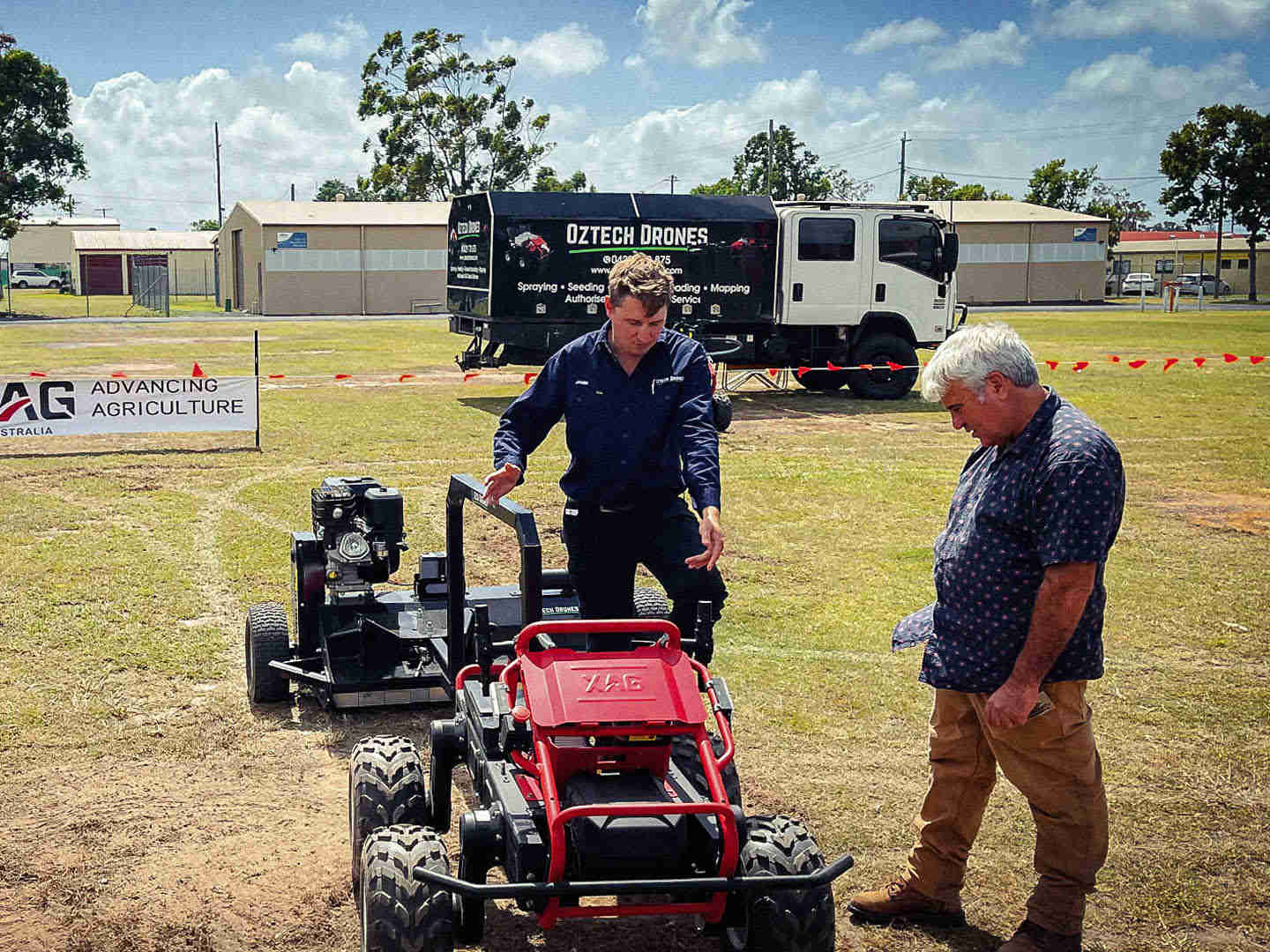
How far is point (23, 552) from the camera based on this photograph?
336 inches

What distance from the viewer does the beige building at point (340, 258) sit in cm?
4888

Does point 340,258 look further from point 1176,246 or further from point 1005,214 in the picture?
point 1176,246

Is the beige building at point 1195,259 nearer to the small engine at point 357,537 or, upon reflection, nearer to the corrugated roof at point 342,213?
the corrugated roof at point 342,213

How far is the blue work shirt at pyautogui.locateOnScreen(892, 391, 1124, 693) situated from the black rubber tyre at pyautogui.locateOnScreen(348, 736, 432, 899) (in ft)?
5.14

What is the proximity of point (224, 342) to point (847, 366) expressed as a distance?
17.7 m

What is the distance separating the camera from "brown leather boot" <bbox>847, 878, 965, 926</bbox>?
3885mm

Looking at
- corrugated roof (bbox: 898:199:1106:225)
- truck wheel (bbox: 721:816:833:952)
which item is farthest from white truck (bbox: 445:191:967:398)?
corrugated roof (bbox: 898:199:1106:225)

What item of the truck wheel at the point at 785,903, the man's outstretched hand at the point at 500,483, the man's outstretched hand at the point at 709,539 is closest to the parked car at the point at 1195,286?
the man's outstretched hand at the point at 709,539

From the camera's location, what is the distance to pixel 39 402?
12602mm

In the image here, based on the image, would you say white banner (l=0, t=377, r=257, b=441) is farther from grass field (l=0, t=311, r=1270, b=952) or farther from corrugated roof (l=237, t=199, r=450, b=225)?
corrugated roof (l=237, t=199, r=450, b=225)

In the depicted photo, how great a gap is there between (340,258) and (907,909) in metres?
48.6

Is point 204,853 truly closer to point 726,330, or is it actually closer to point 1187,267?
point 726,330

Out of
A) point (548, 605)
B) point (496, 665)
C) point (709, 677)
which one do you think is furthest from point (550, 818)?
point (548, 605)

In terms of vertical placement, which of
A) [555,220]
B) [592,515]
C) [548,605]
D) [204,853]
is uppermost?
[555,220]
